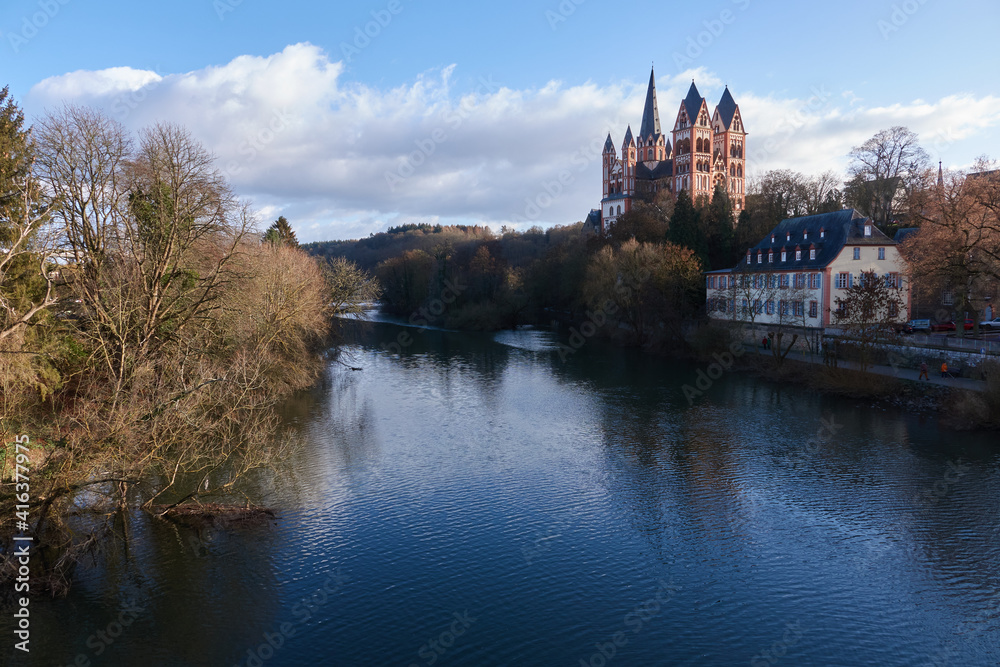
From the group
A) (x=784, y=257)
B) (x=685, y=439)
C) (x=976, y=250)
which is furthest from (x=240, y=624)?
(x=784, y=257)

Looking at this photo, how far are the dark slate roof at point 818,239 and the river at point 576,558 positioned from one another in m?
16.8

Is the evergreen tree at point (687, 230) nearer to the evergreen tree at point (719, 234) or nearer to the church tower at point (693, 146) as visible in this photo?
the evergreen tree at point (719, 234)

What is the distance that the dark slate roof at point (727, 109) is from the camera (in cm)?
8444

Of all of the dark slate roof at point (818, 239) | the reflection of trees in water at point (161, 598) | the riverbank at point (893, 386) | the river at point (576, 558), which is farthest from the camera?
the dark slate roof at point (818, 239)

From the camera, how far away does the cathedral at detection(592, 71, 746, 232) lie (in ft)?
269

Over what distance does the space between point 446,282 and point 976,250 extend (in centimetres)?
4087

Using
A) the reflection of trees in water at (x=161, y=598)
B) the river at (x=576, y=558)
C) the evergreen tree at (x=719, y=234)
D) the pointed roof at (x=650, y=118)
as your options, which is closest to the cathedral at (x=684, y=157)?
the pointed roof at (x=650, y=118)

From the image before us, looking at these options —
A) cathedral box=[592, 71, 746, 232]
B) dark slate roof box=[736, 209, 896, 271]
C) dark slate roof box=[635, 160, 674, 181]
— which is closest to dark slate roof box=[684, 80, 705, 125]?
cathedral box=[592, 71, 746, 232]

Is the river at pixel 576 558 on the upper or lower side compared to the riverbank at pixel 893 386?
lower

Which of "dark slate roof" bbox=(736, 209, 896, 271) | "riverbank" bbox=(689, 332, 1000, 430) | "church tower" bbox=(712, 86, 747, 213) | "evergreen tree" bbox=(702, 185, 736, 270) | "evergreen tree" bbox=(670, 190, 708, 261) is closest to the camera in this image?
"riverbank" bbox=(689, 332, 1000, 430)

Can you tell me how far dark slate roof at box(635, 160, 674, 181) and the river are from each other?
68005mm

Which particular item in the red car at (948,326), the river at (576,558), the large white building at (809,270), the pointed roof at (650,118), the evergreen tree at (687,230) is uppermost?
the pointed roof at (650,118)

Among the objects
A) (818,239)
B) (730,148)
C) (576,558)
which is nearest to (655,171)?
(730,148)

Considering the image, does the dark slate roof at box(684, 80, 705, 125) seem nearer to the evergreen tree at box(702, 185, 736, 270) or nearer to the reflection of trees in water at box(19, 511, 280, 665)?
the evergreen tree at box(702, 185, 736, 270)
